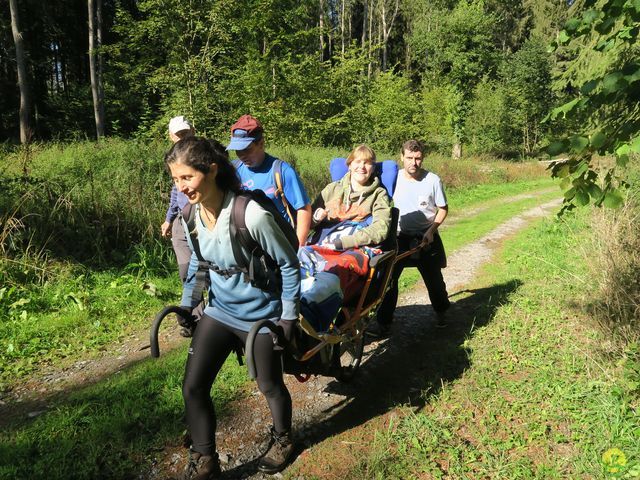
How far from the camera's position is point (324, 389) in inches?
157

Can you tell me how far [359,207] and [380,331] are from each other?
1614 mm

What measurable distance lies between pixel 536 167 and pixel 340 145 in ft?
38.2

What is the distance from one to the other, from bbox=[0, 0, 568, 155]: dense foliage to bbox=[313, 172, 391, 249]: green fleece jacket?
6409mm

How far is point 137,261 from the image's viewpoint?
703 cm

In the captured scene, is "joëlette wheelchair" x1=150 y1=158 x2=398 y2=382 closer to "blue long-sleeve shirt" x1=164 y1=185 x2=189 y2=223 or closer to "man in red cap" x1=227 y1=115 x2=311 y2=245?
"man in red cap" x1=227 y1=115 x2=311 y2=245

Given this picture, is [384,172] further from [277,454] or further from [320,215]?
[277,454]

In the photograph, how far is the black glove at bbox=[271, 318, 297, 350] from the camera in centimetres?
254

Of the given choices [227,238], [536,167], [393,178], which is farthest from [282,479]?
[536,167]

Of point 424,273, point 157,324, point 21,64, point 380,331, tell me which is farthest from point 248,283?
point 21,64

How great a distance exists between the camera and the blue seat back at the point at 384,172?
4555 millimetres

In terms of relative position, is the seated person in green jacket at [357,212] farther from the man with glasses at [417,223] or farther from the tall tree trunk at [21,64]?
the tall tree trunk at [21,64]

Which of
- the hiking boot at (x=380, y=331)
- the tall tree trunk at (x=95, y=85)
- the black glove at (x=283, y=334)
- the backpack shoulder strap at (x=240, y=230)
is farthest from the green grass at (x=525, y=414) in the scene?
the tall tree trunk at (x=95, y=85)

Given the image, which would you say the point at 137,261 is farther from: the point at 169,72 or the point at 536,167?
the point at 536,167

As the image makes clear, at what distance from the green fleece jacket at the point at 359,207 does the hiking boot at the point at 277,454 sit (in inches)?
64.9
